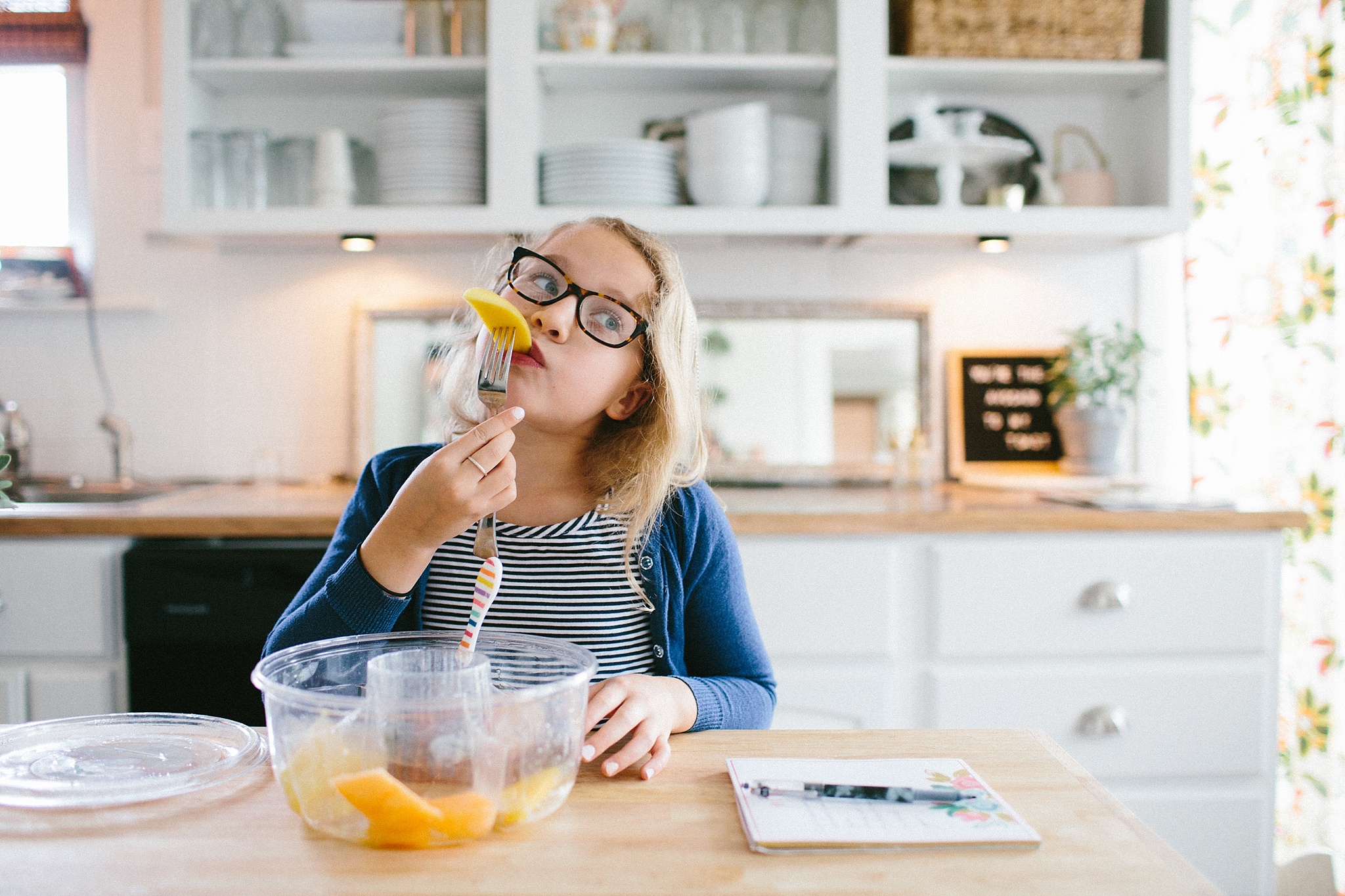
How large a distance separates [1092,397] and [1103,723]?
0.82 meters

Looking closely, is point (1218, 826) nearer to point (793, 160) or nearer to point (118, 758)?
point (793, 160)

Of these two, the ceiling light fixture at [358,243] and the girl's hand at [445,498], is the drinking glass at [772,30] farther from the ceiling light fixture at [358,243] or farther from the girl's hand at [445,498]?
the girl's hand at [445,498]

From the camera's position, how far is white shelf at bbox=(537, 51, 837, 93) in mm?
2100

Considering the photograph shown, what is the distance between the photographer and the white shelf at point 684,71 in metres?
2.10

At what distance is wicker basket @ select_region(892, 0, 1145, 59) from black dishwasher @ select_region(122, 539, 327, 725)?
65.5 inches

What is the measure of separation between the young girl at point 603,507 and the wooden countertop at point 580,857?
298 millimetres

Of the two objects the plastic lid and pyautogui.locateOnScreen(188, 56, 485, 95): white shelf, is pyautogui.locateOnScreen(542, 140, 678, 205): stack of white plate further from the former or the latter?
the plastic lid

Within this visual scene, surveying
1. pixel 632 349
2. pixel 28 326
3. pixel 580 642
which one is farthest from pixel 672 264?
pixel 28 326

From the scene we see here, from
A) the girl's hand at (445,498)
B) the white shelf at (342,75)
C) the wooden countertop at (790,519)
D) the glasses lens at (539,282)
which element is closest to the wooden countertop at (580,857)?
the girl's hand at (445,498)

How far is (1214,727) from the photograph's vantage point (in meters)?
1.82

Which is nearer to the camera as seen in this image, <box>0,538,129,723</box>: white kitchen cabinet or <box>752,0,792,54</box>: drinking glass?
<box>0,538,129,723</box>: white kitchen cabinet

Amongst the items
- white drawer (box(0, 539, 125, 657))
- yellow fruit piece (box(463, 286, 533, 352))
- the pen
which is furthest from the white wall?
the pen

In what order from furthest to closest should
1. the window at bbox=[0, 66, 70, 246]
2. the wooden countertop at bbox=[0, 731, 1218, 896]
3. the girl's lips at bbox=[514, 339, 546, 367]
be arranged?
the window at bbox=[0, 66, 70, 246] < the girl's lips at bbox=[514, 339, 546, 367] < the wooden countertop at bbox=[0, 731, 1218, 896]

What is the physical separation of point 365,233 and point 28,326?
95 cm
